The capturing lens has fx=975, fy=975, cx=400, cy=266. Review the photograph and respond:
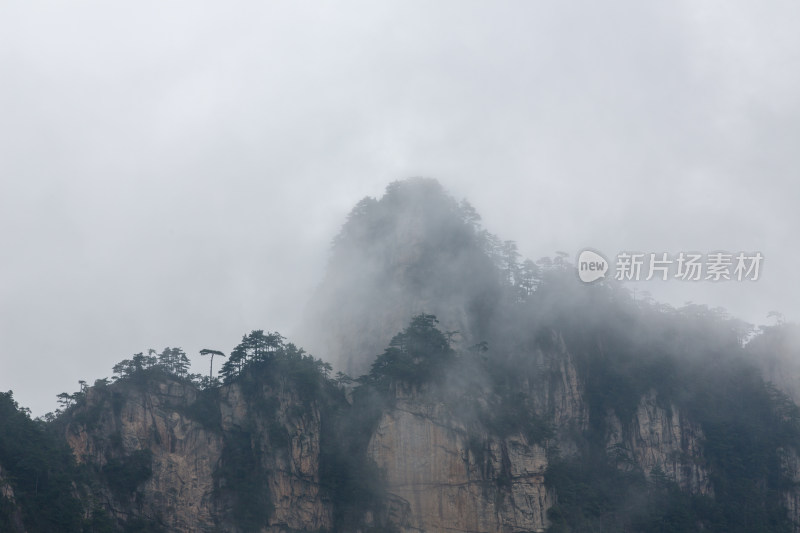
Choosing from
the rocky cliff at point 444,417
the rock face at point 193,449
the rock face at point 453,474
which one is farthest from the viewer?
the rock face at point 453,474

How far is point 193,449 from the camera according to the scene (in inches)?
3179

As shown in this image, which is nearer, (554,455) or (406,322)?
(554,455)

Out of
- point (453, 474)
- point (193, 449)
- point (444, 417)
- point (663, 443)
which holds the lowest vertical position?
point (453, 474)

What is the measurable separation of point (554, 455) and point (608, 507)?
6.36 m

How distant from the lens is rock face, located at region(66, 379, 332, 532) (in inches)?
3056

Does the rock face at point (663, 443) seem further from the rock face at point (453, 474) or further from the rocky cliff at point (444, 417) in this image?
the rock face at point (453, 474)

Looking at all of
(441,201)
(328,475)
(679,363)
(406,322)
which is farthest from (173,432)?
(679,363)

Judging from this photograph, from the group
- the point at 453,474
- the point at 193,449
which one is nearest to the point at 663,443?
the point at 453,474

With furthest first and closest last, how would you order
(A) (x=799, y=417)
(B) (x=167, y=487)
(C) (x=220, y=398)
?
(A) (x=799, y=417)
(C) (x=220, y=398)
(B) (x=167, y=487)

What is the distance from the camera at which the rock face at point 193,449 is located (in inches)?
3056

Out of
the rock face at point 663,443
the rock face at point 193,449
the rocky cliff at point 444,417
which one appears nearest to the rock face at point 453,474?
the rocky cliff at point 444,417

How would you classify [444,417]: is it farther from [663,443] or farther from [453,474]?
[663,443]

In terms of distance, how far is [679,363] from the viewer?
3910 inches

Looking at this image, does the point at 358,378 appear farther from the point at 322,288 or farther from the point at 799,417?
the point at 799,417
